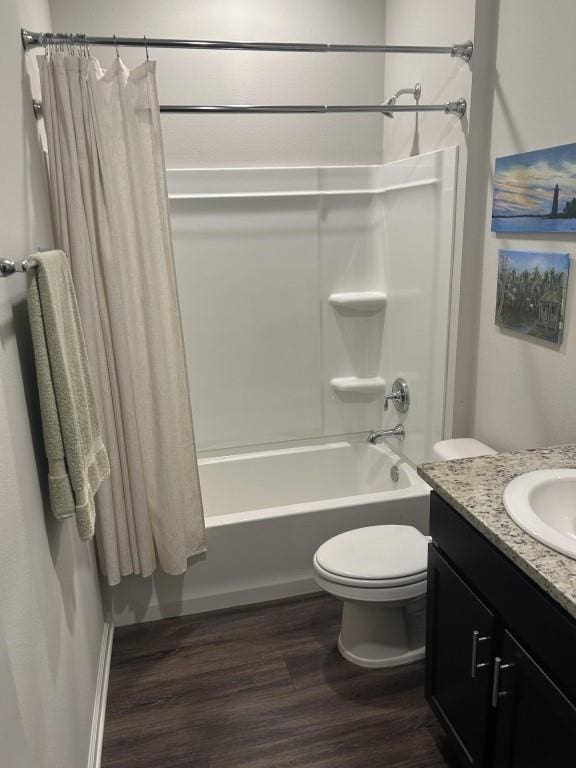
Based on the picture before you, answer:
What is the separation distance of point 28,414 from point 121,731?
3.76 feet

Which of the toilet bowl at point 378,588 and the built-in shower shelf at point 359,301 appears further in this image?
the built-in shower shelf at point 359,301

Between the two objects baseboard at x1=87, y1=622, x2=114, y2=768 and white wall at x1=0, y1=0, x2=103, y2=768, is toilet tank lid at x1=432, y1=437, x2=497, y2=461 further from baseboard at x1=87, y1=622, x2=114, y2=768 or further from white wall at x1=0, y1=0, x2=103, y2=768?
baseboard at x1=87, y1=622, x2=114, y2=768

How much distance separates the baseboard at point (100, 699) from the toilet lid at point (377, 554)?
846mm

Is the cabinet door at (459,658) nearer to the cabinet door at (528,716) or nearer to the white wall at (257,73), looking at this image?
the cabinet door at (528,716)

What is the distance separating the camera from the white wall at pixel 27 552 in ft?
3.29

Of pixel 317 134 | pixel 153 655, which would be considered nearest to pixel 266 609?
pixel 153 655

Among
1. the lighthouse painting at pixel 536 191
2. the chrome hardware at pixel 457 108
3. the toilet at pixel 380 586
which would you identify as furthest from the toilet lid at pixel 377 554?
the chrome hardware at pixel 457 108

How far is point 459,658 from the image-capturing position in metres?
1.40

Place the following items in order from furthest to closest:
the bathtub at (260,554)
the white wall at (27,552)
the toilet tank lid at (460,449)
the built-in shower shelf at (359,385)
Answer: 1. the built-in shower shelf at (359,385)
2. the bathtub at (260,554)
3. the toilet tank lid at (460,449)
4. the white wall at (27,552)

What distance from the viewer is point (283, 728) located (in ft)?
5.81

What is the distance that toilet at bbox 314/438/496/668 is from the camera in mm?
1842

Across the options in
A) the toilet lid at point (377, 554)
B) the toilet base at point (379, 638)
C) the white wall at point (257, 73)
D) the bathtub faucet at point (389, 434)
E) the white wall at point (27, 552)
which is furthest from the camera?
the bathtub faucet at point (389, 434)

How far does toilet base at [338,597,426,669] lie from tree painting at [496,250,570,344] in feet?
3.45

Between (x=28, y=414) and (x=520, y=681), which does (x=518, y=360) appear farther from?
(x=28, y=414)
